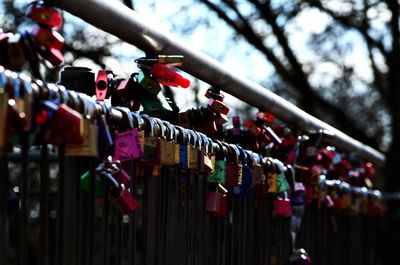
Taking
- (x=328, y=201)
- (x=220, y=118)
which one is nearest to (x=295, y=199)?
(x=328, y=201)

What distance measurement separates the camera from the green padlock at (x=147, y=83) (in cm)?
233

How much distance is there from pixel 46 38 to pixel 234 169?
4.30ft

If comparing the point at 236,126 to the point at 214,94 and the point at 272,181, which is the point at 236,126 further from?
the point at 214,94

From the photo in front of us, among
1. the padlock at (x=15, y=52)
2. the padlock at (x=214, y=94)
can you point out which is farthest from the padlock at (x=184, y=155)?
the padlock at (x=15, y=52)

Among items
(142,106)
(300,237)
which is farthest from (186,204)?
(300,237)

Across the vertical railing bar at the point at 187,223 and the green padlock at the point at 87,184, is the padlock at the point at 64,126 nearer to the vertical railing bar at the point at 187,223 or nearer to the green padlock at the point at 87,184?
the green padlock at the point at 87,184

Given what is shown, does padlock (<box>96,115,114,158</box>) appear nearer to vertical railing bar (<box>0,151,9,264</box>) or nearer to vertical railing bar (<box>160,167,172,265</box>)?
vertical railing bar (<box>0,151,9,264</box>)

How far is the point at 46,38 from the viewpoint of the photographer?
5.63ft

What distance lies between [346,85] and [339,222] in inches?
361

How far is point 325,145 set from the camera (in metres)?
4.75

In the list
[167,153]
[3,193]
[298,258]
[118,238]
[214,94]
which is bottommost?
[298,258]

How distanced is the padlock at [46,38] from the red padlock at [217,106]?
1086mm

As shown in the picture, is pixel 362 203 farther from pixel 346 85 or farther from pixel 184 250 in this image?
pixel 346 85

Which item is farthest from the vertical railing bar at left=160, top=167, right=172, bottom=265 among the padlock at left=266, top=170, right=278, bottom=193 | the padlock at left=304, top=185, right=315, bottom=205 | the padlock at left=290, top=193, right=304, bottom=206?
the padlock at left=304, top=185, right=315, bottom=205
